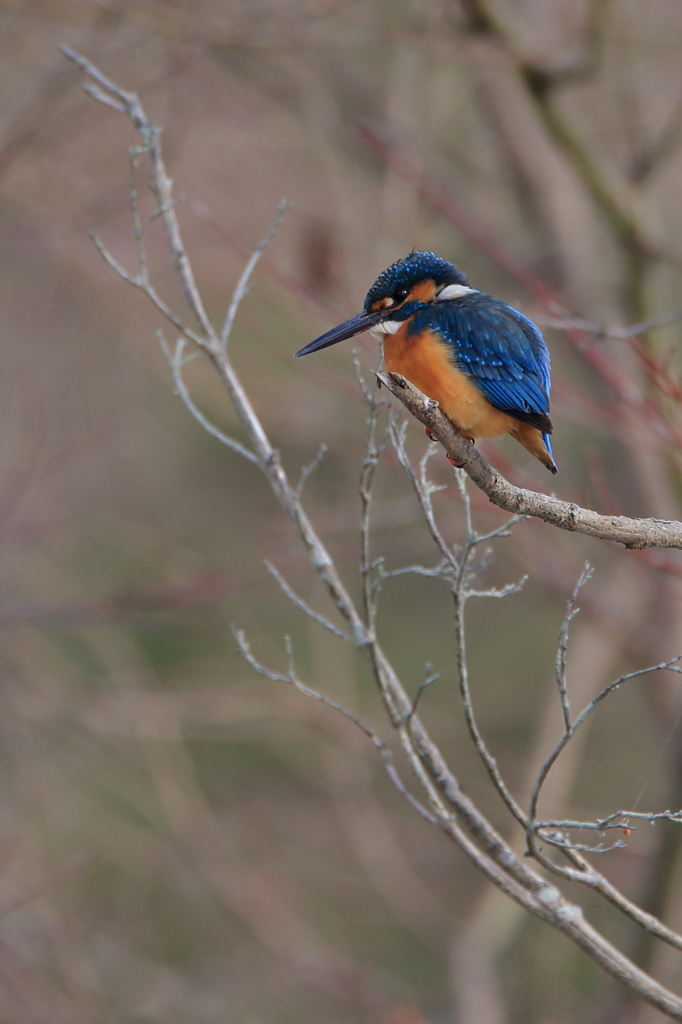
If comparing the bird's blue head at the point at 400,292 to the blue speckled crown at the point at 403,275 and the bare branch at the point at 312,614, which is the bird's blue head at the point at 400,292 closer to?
the blue speckled crown at the point at 403,275

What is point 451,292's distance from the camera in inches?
90.9

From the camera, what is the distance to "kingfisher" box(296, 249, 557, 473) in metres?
2.11

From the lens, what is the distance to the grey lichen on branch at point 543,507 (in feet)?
5.51

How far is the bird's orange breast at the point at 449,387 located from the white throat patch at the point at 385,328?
40mm

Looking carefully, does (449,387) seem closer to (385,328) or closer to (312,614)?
(385,328)

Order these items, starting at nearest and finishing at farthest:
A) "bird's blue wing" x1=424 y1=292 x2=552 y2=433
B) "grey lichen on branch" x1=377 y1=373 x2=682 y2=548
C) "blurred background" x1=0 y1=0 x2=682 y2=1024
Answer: "grey lichen on branch" x1=377 y1=373 x2=682 y2=548 < "bird's blue wing" x1=424 y1=292 x2=552 y2=433 < "blurred background" x1=0 y1=0 x2=682 y2=1024

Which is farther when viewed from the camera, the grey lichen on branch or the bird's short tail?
the bird's short tail

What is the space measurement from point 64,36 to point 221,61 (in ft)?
2.48

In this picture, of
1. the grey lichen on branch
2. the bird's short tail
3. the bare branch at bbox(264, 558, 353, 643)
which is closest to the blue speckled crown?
the bird's short tail

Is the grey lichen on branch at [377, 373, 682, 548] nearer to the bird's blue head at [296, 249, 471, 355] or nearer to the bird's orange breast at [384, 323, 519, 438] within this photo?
the bird's orange breast at [384, 323, 519, 438]

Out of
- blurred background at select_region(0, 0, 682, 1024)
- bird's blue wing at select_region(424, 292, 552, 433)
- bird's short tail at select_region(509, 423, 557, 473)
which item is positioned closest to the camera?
bird's blue wing at select_region(424, 292, 552, 433)

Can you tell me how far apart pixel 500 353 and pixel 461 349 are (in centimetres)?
8

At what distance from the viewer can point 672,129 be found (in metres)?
3.46

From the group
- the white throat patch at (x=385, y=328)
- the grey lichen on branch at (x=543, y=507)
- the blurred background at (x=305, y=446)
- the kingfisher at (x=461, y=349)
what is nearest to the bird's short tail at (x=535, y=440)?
the kingfisher at (x=461, y=349)
